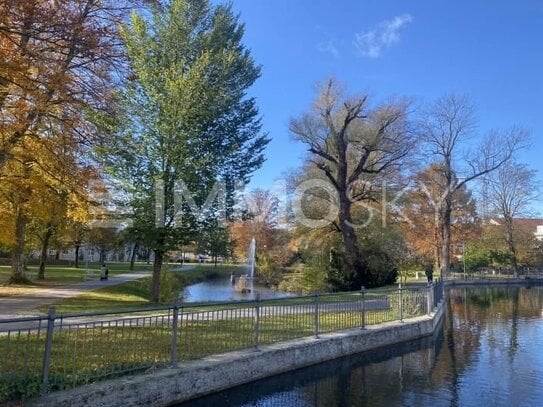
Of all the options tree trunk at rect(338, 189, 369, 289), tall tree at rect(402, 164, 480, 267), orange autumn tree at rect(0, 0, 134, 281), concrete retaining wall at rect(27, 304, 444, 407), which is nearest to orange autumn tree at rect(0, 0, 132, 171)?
orange autumn tree at rect(0, 0, 134, 281)

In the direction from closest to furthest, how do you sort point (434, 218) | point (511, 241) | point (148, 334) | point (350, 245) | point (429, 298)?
point (148, 334) < point (429, 298) < point (350, 245) < point (434, 218) < point (511, 241)

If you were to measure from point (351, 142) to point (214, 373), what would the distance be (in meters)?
24.2

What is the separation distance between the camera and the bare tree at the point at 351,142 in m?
28.6

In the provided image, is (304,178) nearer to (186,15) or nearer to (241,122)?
(241,122)

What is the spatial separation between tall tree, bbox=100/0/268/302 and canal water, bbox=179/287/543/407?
9975 millimetres

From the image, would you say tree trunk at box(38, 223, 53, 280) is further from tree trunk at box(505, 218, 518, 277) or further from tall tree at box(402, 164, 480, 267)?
tree trunk at box(505, 218, 518, 277)

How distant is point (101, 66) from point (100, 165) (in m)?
8.75

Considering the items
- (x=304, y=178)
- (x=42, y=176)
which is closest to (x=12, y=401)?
(x=42, y=176)

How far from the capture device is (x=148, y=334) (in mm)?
9508

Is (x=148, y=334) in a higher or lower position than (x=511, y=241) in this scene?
lower

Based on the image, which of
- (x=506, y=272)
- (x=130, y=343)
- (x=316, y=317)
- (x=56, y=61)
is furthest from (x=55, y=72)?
(x=506, y=272)

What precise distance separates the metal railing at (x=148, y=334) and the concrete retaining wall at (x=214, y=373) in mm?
293

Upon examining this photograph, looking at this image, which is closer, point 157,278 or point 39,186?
point 39,186

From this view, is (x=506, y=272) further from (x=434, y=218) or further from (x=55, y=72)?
(x=55, y=72)
